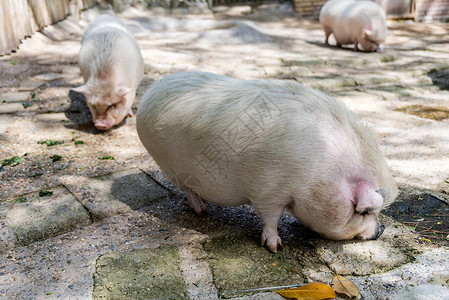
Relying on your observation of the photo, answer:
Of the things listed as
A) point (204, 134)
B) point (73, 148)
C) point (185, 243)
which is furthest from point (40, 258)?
point (73, 148)

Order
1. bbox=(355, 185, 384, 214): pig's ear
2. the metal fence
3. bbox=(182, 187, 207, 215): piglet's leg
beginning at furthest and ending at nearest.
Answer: the metal fence, bbox=(182, 187, 207, 215): piglet's leg, bbox=(355, 185, 384, 214): pig's ear

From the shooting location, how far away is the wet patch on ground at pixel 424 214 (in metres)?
2.69

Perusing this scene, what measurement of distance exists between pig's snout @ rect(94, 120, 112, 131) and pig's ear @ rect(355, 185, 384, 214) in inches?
117

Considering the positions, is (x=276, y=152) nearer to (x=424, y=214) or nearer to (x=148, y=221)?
(x=148, y=221)

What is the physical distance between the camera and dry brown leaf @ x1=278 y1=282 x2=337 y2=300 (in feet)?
7.06

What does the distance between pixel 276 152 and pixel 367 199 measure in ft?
1.71

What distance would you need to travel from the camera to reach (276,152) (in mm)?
2338

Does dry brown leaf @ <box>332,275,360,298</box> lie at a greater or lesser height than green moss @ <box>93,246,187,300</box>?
lesser

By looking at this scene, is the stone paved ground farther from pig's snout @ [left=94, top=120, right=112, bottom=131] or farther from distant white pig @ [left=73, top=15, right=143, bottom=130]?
distant white pig @ [left=73, top=15, right=143, bottom=130]

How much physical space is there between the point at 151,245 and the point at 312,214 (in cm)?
95

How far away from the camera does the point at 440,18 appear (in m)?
12.7

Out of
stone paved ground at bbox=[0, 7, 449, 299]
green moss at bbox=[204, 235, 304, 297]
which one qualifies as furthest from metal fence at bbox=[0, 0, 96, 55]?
green moss at bbox=[204, 235, 304, 297]

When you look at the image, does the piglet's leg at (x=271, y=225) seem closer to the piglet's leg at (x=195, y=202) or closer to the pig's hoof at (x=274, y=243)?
the pig's hoof at (x=274, y=243)

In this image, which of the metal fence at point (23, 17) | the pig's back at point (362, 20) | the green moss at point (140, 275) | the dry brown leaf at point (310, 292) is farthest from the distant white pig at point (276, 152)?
the pig's back at point (362, 20)
